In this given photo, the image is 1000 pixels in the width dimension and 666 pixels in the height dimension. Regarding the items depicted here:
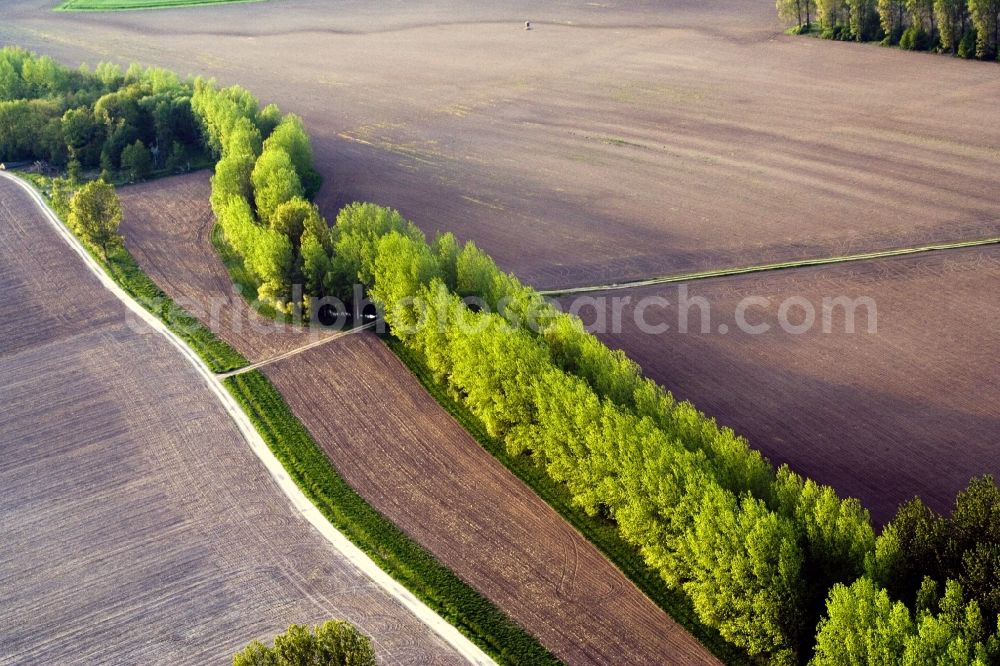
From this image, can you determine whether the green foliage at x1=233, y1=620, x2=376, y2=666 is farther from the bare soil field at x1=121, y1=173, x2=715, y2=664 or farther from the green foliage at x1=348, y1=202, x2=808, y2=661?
the green foliage at x1=348, y1=202, x2=808, y2=661

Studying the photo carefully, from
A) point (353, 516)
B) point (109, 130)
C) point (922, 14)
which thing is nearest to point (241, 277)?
point (353, 516)

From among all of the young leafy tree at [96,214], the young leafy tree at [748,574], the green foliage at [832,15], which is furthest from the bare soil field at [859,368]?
the green foliage at [832,15]

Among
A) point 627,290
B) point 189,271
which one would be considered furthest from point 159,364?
point 627,290

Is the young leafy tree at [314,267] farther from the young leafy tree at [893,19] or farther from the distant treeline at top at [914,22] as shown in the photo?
the young leafy tree at [893,19]

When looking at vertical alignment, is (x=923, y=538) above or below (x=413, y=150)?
below

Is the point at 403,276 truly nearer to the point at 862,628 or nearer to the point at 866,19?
the point at 862,628

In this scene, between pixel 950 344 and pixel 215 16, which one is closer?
pixel 950 344

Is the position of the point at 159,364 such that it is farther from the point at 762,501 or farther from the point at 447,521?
the point at 762,501
